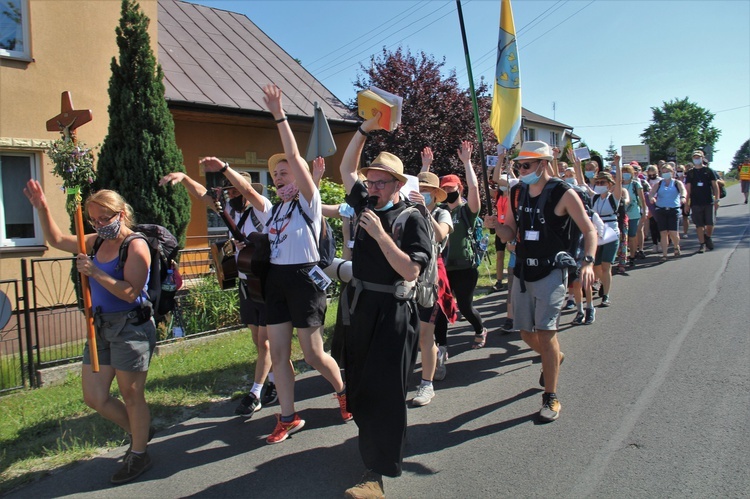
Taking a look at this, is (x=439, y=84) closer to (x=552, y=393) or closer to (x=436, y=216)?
(x=436, y=216)

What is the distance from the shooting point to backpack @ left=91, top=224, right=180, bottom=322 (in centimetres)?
386

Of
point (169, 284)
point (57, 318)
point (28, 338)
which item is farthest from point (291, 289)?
point (57, 318)

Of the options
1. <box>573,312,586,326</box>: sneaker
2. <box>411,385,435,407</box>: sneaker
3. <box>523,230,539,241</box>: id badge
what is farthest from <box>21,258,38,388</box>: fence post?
<box>573,312,586,326</box>: sneaker

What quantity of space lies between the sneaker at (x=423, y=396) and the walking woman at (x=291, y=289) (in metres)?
0.92

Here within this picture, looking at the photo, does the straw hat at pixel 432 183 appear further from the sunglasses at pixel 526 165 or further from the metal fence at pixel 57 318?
the metal fence at pixel 57 318

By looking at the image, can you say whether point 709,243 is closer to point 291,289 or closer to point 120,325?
point 291,289

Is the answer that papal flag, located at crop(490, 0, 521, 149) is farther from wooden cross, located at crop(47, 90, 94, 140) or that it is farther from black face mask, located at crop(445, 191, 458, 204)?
wooden cross, located at crop(47, 90, 94, 140)

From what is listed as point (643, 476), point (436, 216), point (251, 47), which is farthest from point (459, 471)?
point (251, 47)

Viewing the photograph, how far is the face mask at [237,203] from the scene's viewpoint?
16.6 ft

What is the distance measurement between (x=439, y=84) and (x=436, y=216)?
11113 millimetres

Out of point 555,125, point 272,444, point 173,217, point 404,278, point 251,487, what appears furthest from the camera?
point 555,125

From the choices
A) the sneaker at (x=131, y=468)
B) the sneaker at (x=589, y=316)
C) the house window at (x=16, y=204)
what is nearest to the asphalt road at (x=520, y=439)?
the sneaker at (x=131, y=468)

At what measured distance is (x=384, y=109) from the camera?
3.56m

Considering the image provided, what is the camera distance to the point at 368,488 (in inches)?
128
